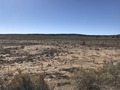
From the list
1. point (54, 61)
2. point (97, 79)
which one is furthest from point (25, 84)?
point (54, 61)

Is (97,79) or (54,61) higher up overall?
(97,79)

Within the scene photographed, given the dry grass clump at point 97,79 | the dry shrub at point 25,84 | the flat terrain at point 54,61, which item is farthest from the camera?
the flat terrain at point 54,61

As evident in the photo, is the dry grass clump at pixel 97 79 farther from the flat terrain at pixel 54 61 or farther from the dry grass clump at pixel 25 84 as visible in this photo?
the dry grass clump at pixel 25 84

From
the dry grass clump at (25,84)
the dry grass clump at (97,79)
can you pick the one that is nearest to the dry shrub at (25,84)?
the dry grass clump at (25,84)

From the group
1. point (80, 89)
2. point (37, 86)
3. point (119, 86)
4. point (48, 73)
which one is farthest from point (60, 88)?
point (48, 73)

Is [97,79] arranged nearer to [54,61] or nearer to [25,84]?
[25,84]

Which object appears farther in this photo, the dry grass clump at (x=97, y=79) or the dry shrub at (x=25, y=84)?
the dry grass clump at (x=97, y=79)

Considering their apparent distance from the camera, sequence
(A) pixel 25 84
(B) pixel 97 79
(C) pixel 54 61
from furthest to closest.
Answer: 1. (C) pixel 54 61
2. (B) pixel 97 79
3. (A) pixel 25 84

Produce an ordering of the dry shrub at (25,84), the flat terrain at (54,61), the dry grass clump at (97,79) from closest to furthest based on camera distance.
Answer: the dry shrub at (25,84) < the dry grass clump at (97,79) < the flat terrain at (54,61)

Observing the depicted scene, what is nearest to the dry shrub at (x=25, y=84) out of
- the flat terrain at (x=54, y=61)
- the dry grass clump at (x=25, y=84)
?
the dry grass clump at (x=25, y=84)

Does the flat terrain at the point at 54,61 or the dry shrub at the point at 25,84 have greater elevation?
the dry shrub at the point at 25,84

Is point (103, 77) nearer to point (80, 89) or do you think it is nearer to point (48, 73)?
point (80, 89)

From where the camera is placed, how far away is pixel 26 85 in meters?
7.78

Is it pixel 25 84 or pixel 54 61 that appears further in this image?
pixel 54 61
